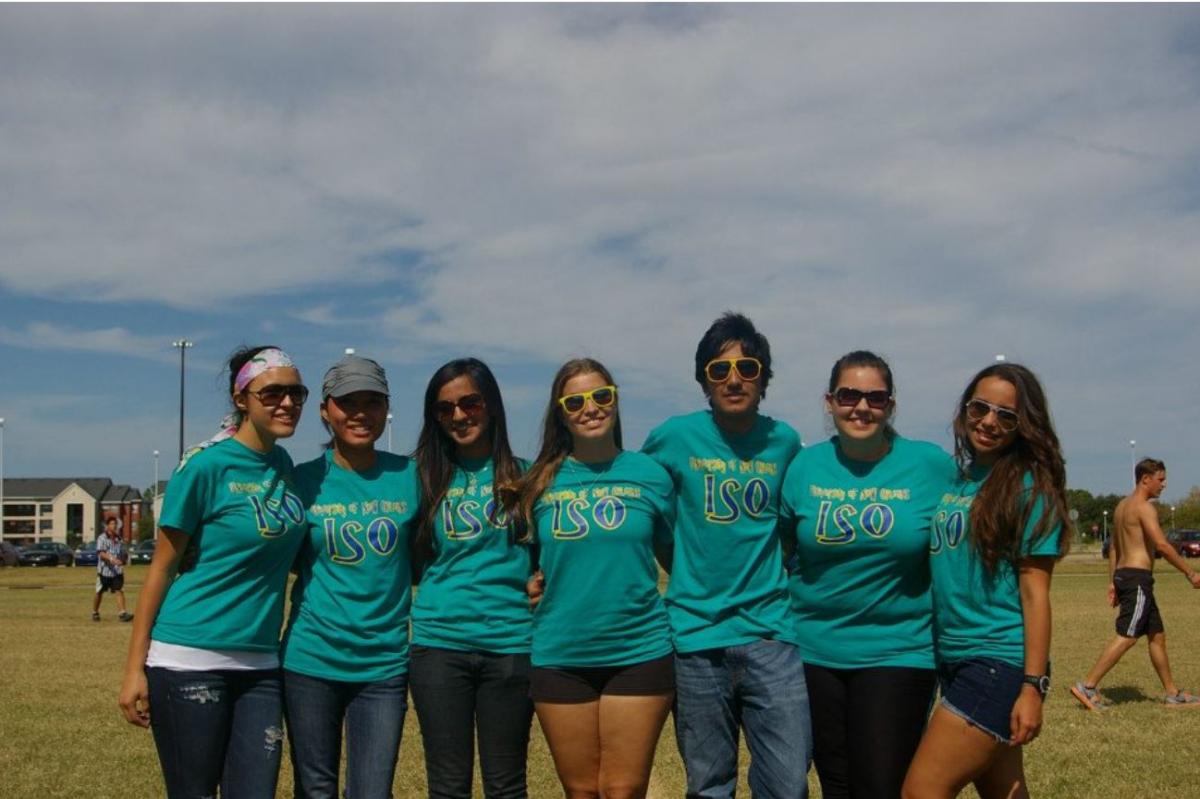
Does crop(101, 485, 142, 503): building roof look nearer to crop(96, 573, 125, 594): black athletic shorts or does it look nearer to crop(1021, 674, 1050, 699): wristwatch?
crop(96, 573, 125, 594): black athletic shorts

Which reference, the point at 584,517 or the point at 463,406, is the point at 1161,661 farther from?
the point at 463,406

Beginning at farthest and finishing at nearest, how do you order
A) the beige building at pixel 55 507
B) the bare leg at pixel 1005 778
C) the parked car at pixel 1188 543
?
1. the beige building at pixel 55 507
2. the parked car at pixel 1188 543
3. the bare leg at pixel 1005 778

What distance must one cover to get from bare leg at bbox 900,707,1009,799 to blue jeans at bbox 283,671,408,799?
1.99 m

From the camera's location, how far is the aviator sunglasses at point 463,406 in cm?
464

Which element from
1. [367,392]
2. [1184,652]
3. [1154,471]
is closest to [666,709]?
[367,392]

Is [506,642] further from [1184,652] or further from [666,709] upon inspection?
[1184,652]

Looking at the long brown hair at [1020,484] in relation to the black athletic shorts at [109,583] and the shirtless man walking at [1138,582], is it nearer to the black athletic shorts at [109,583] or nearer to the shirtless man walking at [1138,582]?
the shirtless man walking at [1138,582]

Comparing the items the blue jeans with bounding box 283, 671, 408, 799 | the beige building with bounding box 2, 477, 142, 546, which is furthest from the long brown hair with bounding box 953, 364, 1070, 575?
the beige building with bounding box 2, 477, 142, 546

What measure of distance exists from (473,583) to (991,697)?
6.57 ft

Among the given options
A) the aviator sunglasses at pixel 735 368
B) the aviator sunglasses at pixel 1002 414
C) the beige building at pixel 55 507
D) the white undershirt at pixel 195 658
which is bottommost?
the beige building at pixel 55 507

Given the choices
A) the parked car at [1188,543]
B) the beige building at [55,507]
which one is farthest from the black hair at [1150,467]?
the beige building at [55,507]

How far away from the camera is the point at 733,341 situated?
15.3 feet

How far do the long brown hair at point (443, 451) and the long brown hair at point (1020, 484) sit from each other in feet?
6.02

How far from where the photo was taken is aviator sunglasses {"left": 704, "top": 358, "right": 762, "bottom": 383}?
15.2ft
